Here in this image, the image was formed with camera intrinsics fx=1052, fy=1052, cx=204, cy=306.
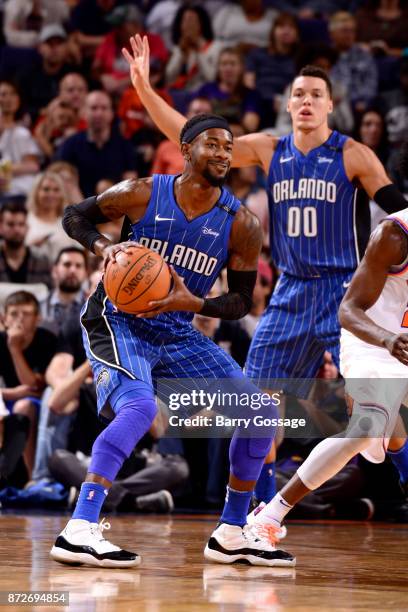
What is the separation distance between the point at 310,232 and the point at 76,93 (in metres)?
6.27

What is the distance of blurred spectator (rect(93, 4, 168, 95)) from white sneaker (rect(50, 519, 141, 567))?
8676 mm

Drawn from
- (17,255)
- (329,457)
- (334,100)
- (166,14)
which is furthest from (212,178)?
(166,14)

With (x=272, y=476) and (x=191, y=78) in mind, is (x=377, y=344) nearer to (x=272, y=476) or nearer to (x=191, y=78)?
(x=272, y=476)

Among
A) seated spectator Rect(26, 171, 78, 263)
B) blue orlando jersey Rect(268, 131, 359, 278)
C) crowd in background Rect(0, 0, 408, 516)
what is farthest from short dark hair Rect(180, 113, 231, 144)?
seated spectator Rect(26, 171, 78, 263)

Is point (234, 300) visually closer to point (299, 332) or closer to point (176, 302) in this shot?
point (176, 302)

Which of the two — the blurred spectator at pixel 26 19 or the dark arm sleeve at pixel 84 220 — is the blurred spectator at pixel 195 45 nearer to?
the blurred spectator at pixel 26 19

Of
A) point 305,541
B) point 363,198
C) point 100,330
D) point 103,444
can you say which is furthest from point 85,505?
point 363,198

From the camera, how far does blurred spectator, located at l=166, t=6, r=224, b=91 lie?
12008mm

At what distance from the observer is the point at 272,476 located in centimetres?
565

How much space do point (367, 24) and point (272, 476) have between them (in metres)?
8.23

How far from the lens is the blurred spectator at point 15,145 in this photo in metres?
10.9

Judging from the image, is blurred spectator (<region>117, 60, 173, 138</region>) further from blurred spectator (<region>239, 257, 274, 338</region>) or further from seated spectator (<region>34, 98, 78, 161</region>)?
blurred spectator (<region>239, 257, 274, 338</region>)

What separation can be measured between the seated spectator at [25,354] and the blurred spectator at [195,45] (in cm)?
490

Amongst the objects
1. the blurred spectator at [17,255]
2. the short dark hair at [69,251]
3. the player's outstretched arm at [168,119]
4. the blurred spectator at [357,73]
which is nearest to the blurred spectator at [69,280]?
the short dark hair at [69,251]
